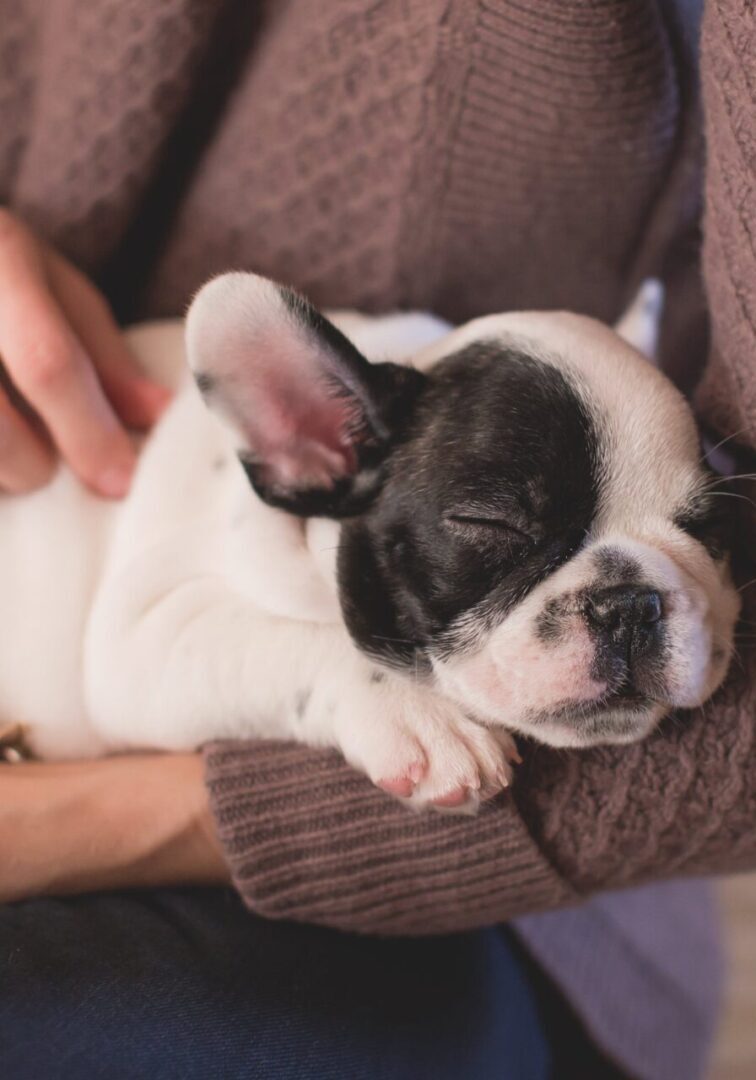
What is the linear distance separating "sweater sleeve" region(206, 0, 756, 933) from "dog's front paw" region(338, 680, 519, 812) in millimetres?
42

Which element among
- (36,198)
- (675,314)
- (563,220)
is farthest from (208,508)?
(675,314)

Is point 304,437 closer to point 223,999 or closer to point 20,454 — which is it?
point 20,454

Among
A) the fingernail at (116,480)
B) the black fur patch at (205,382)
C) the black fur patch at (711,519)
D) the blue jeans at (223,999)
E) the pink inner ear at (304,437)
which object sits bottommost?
the blue jeans at (223,999)

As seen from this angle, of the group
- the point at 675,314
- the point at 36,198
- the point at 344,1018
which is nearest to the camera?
the point at 344,1018

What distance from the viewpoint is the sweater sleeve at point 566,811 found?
34.1 inches

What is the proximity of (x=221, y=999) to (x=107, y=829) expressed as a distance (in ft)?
0.72

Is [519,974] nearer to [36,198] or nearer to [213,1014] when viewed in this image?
[213,1014]

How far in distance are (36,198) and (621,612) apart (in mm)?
980

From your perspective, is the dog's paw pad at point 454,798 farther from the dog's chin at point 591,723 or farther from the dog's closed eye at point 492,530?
the dog's closed eye at point 492,530

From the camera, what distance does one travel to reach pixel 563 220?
1.27 meters

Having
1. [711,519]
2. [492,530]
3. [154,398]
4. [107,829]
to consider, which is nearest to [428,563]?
[492,530]

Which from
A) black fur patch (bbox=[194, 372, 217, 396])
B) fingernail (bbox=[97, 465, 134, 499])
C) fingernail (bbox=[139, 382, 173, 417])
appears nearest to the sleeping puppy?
black fur patch (bbox=[194, 372, 217, 396])

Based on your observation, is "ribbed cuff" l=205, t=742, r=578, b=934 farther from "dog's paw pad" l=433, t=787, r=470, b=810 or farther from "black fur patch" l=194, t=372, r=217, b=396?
"black fur patch" l=194, t=372, r=217, b=396

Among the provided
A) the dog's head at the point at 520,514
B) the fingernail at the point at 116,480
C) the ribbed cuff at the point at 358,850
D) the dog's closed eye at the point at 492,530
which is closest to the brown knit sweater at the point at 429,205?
the ribbed cuff at the point at 358,850
